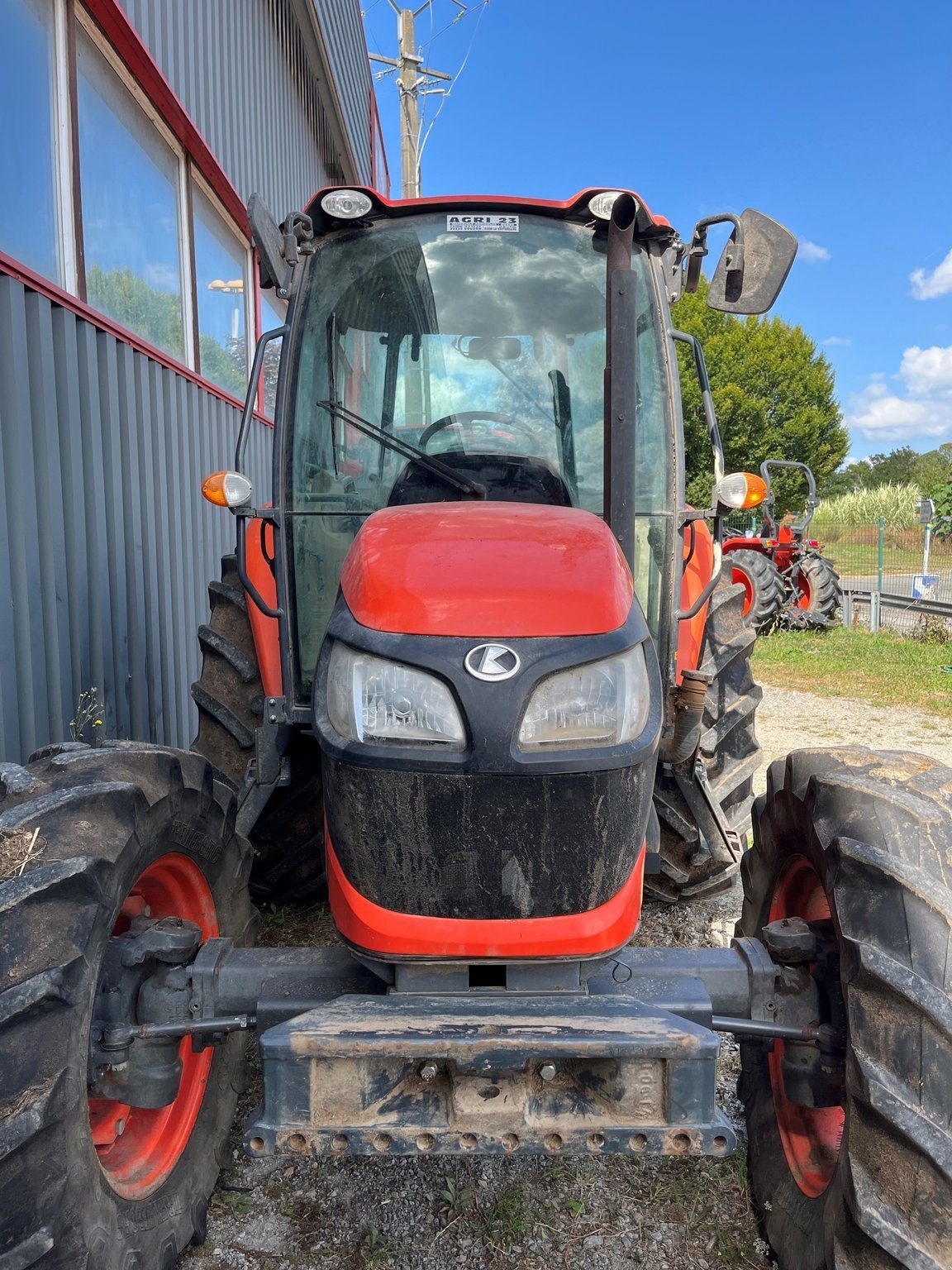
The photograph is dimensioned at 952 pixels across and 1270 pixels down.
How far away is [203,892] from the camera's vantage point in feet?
7.25

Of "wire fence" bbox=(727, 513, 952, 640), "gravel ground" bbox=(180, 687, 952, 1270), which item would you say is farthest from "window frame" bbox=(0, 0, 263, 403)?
"wire fence" bbox=(727, 513, 952, 640)

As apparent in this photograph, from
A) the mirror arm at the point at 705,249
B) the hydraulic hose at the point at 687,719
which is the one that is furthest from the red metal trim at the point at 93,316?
the hydraulic hose at the point at 687,719

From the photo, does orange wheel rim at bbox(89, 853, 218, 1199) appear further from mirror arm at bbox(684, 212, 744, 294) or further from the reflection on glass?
the reflection on glass

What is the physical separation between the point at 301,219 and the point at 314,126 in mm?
9350

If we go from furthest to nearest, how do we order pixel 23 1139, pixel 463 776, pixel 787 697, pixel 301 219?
pixel 787 697, pixel 301 219, pixel 463 776, pixel 23 1139

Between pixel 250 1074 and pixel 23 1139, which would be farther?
pixel 250 1074

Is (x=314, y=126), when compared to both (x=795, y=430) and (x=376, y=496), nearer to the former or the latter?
(x=376, y=496)

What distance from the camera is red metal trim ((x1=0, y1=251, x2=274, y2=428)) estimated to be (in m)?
3.21

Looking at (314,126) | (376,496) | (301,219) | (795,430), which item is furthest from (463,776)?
(795,430)

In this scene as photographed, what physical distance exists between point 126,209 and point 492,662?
409 centimetres

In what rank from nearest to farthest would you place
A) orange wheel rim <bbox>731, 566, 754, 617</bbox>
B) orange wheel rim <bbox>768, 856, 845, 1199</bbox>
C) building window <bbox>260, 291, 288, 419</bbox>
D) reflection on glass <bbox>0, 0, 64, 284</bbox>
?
orange wheel rim <bbox>768, 856, 845, 1199</bbox> → reflection on glass <bbox>0, 0, 64, 284</bbox> → building window <bbox>260, 291, 288, 419</bbox> → orange wheel rim <bbox>731, 566, 754, 617</bbox>

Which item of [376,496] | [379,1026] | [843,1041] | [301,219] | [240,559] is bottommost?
[843,1041]

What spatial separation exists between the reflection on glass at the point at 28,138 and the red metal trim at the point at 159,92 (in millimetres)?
507

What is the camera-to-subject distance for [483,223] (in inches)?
99.7
